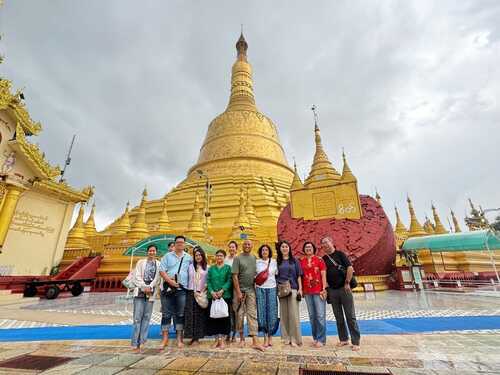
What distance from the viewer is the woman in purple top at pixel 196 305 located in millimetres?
3699

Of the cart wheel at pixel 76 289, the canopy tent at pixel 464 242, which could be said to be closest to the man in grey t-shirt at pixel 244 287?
the cart wheel at pixel 76 289

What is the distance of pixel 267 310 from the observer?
3.67 meters

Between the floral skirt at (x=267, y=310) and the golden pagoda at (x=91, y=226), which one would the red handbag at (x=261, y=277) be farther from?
the golden pagoda at (x=91, y=226)

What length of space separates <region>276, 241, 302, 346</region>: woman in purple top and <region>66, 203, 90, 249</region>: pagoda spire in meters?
17.0

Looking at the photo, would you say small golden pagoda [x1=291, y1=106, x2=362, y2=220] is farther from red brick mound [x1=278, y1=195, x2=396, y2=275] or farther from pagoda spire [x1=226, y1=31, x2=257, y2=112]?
pagoda spire [x1=226, y1=31, x2=257, y2=112]

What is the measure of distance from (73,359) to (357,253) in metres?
10.2

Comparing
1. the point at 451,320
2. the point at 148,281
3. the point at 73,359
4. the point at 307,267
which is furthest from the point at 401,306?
the point at 73,359

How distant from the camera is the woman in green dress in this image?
3.56m

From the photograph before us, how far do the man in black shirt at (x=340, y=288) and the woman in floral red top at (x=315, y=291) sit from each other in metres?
0.10

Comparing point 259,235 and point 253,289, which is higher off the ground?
point 259,235

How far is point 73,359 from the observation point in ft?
9.59

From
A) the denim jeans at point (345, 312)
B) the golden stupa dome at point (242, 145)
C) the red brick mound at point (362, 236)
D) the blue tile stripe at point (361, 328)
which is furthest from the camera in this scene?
the golden stupa dome at point (242, 145)

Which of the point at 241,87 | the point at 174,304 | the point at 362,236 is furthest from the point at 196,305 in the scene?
the point at 241,87

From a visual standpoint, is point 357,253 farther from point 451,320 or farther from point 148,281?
point 148,281
